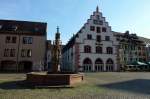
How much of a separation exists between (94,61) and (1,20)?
26.8 metres

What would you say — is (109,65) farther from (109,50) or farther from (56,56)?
(56,56)

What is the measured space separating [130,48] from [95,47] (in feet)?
65.2

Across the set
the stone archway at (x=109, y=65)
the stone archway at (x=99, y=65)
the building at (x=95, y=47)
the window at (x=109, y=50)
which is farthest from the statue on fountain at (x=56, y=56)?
the window at (x=109, y=50)

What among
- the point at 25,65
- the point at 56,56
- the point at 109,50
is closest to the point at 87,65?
the point at 109,50

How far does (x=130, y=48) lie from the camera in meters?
69.4

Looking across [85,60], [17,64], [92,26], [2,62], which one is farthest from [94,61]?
[2,62]

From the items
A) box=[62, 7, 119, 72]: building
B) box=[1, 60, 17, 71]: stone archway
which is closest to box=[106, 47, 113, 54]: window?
box=[62, 7, 119, 72]: building

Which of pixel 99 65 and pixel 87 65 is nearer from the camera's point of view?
pixel 87 65

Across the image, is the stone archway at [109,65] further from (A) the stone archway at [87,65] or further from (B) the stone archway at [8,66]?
(B) the stone archway at [8,66]

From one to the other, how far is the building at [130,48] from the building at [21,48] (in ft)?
96.9

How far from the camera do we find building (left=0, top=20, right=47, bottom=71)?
48062mm

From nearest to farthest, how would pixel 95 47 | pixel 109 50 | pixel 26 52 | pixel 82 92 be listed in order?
pixel 82 92 → pixel 26 52 → pixel 95 47 → pixel 109 50

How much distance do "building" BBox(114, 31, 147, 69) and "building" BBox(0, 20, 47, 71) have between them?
Result: 29.5 metres

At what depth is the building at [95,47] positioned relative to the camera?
53.2 meters
